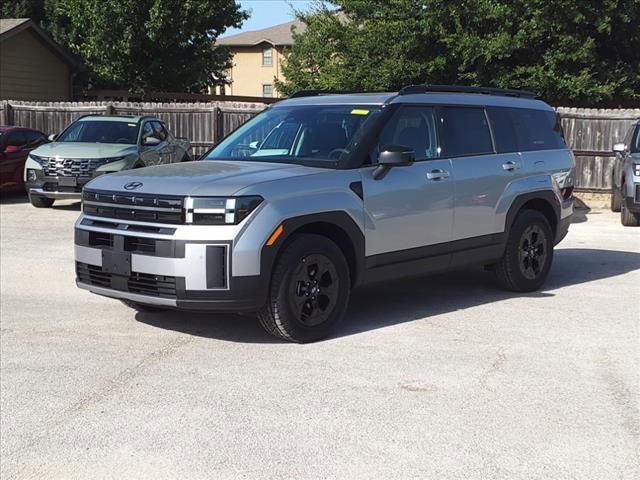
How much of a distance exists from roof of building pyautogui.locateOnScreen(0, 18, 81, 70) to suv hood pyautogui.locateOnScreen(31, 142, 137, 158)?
45.3ft

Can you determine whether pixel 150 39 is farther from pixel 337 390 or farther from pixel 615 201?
pixel 337 390

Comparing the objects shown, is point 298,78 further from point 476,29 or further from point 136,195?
point 136,195

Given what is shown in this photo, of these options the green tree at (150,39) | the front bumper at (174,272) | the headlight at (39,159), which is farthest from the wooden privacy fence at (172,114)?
→ the front bumper at (174,272)

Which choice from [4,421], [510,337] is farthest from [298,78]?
[4,421]

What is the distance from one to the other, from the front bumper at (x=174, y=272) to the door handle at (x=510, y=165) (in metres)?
3.11

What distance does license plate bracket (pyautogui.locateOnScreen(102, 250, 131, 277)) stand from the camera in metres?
6.06

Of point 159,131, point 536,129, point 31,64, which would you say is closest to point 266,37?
point 31,64

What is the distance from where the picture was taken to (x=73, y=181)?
1447 centimetres

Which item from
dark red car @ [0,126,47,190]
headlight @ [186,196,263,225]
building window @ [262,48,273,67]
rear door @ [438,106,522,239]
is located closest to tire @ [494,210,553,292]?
rear door @ [438,106,522,239]

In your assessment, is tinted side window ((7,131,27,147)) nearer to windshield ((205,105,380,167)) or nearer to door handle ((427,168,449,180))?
windshield ((205,105,380,167))

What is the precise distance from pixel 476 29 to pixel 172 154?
1022 centimetres

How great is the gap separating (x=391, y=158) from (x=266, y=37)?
4960 centimetres

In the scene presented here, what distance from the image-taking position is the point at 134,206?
19.9 ft

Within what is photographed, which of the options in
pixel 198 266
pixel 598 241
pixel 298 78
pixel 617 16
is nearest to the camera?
pixel 198 266
